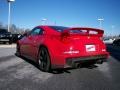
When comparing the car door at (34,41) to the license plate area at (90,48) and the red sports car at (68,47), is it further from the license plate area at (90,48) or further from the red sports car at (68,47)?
the license plate area at (90,48)

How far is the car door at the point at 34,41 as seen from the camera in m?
7.04

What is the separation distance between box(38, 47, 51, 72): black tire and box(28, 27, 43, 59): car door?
1.14ft

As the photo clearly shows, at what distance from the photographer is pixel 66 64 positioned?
575cm

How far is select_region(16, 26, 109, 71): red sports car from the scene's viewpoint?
5.80 meters

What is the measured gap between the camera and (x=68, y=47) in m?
5.80

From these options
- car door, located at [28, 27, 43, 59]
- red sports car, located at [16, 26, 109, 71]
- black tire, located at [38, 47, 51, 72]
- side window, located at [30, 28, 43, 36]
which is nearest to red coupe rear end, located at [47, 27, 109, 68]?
red sports car, located at [16, 26, 109, 71]

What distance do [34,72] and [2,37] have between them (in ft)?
52.5

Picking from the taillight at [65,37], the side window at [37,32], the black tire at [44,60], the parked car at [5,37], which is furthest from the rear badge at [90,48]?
the parked car at [5,37]

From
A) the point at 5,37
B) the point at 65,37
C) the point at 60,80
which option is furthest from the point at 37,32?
the point at 5,37

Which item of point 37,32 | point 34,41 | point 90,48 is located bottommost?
point 90,48

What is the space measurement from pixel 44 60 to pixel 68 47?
115 centimetres

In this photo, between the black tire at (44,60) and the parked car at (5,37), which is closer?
the black tire at (44,60)

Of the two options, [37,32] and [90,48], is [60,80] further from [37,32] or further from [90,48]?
[37,32]

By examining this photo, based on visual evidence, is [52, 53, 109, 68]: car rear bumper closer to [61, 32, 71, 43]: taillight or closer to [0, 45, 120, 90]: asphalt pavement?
[0, 45, 120, 90]: asphalt pavement
